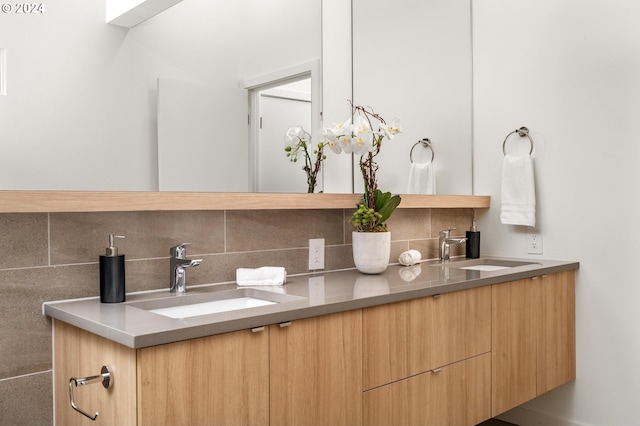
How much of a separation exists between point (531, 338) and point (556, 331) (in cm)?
21

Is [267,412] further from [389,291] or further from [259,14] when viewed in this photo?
[259,14]

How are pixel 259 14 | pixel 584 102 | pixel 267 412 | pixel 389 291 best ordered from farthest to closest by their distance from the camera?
1. pixel 584 102
2. pixel 259 14
3. pixel 389 291
4. pixel 267 412

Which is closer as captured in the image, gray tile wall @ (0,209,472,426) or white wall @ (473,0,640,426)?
gray tile wall @ (0,209,472,426)

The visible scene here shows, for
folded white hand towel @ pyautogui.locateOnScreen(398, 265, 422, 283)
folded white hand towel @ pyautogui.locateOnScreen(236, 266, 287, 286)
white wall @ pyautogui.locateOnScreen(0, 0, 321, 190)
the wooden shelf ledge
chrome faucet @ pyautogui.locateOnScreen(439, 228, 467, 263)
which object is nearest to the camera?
the wooden shelf ledge

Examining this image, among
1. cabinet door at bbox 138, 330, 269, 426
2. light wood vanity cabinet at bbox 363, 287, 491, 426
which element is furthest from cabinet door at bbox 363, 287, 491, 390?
cabinet door at bbox 138, 330, 269, 426

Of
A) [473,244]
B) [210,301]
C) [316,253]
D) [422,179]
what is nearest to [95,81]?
[210,301]

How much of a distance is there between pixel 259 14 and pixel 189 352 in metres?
1.32

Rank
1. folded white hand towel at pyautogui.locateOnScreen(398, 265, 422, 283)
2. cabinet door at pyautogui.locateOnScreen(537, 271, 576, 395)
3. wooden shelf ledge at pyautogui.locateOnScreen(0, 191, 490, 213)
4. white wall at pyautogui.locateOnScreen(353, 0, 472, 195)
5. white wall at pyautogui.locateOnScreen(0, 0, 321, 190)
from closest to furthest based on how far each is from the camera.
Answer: wooden shelf ledge at pyautogui.locateOnScreen(0, 191, 490, 213) → white wall at pyautogui.locateOnScreen(0, 0, 321, 190) → folded white hand towel at pyautogui.locateOnScreen(398, 265, 422, 283) → cabinet door at pyautogui.locateOnScreen(537, 271, 576, 395) → white wall at pyautogui.locateOnScreen(353, 0, 472, 195)

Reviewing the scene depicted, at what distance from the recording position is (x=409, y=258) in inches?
101

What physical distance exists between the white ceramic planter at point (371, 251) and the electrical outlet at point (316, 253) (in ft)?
0.49

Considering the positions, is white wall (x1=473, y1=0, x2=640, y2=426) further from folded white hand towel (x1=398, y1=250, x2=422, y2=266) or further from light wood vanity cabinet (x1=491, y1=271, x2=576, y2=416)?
folded white hand towel (x1=398, y1=250, x2=422, y2=266)

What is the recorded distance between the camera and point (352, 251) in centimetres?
244

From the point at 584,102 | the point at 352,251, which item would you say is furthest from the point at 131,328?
the point at 584,102

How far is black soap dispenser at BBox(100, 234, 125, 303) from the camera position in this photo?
1.60 meters
